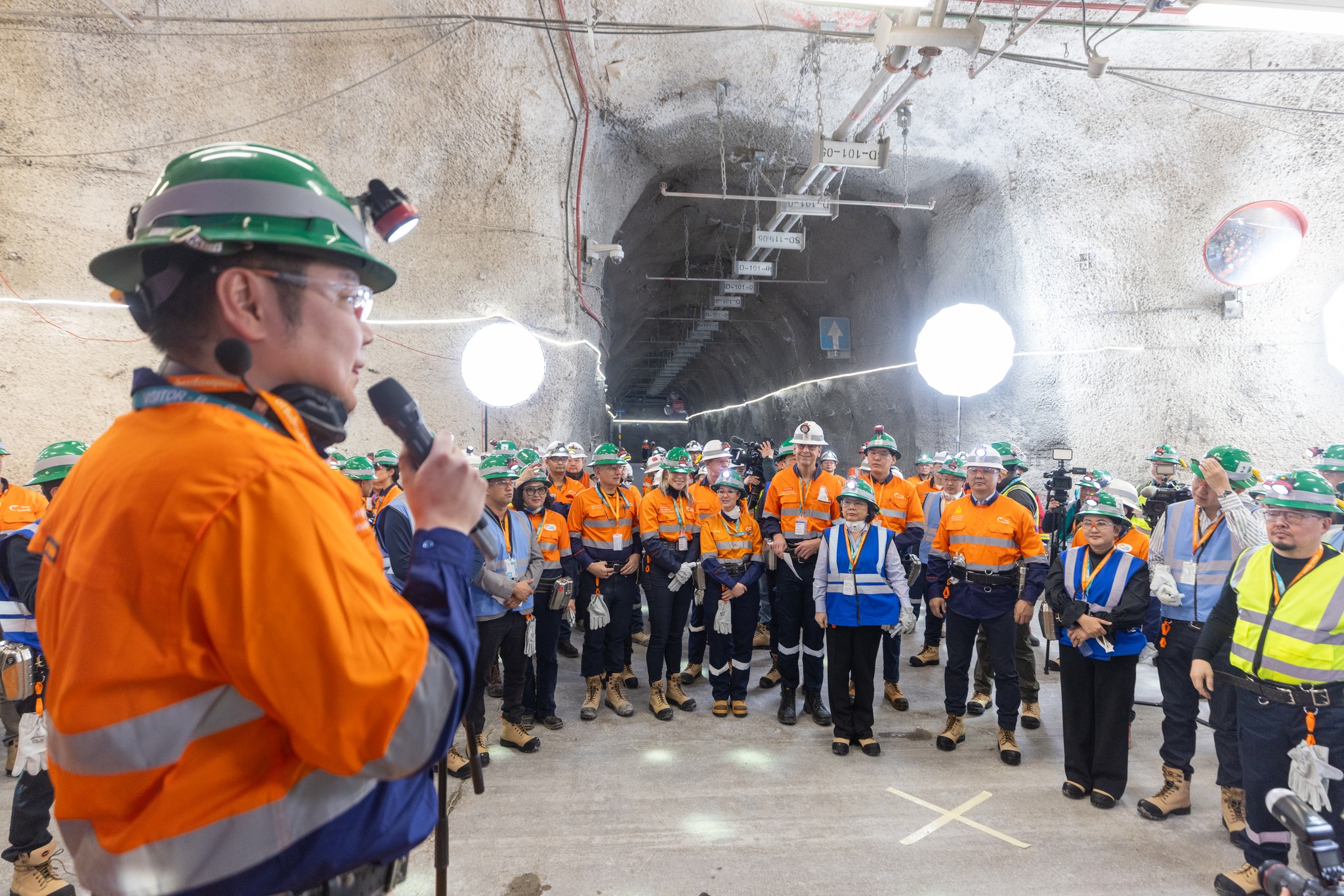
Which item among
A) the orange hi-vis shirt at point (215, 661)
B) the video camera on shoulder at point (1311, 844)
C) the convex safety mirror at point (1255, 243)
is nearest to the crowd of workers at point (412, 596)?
the orange hi-vis shirt at point (215, 661)

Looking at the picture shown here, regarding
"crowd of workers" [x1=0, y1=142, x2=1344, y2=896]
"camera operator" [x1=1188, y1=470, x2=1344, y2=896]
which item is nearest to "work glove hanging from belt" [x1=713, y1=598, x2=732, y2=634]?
"crowd of workers" [x1=0, y1=142, x2=1344, y2=896]

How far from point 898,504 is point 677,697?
10.4 feet

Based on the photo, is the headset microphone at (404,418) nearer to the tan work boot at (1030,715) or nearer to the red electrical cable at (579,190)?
the tan work boot at (1030,715)

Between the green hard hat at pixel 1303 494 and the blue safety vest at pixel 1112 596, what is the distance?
3.58 ft

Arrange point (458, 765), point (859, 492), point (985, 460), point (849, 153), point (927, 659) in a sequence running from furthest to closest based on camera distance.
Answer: point (849, 153), point (927, 659), point (985, 460), point (859, 492), point (458, 765)

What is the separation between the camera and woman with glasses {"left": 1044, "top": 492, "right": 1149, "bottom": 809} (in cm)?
447

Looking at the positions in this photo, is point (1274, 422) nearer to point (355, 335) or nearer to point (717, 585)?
point (717, 585)

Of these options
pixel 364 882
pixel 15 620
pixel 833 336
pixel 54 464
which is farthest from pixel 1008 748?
pixel 833 336

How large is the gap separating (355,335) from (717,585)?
215 inches

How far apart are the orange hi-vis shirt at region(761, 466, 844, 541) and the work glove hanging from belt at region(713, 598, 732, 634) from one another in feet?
2.89

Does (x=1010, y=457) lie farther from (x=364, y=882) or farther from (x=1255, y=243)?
(x=364, y=882)

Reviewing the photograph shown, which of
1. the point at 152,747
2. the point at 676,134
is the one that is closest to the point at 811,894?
the point at 152,747

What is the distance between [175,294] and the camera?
1144 mm

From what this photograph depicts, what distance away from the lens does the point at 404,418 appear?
127 centimetres
